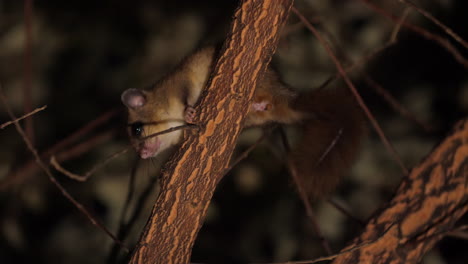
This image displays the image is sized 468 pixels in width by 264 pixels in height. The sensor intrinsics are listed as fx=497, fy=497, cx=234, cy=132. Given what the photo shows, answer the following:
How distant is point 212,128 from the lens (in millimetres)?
1662

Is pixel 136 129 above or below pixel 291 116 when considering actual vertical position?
above

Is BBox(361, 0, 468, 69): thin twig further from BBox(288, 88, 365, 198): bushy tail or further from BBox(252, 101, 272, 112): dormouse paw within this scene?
BBox(252, 101, 272, 112): dormouse paw

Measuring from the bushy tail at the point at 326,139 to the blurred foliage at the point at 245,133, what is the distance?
6.13 ft

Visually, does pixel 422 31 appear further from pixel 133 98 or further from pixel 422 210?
pixel 133 98

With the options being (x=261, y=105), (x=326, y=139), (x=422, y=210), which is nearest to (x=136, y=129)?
(x=261, y=105)

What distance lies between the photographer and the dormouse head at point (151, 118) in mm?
2529

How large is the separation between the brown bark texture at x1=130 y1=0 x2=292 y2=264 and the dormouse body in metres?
0.70

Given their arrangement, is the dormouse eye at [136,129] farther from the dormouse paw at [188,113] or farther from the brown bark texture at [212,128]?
the brown bark texture at [212,128]

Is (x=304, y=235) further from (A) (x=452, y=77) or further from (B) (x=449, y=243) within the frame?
(A) (x=452, y=77)

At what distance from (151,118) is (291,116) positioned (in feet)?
2.41

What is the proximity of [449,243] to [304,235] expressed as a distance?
130 cm

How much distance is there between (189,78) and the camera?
254 cm

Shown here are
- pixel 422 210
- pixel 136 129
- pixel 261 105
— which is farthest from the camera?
pixel 136 129

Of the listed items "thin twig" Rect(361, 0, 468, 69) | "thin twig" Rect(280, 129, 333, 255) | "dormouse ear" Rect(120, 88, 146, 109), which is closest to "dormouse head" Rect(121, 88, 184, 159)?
"dormouse ear" Rect(120, 88, 146, 109)
